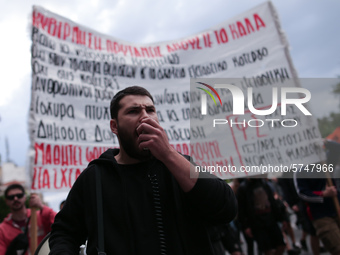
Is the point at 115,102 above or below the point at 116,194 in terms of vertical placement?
above

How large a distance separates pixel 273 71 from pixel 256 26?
703 millimetres

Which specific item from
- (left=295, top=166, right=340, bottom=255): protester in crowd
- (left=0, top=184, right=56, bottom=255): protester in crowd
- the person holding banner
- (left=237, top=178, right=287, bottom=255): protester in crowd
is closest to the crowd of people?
the person holding banner

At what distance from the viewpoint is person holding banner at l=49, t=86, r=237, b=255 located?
1450 mm

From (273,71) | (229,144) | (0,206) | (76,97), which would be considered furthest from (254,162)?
(0,206)

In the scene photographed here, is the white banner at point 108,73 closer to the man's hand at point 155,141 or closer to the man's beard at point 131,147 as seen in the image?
the man's beard at point 131,147

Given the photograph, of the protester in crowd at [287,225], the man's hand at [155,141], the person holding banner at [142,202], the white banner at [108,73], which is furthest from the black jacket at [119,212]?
the protester in crowd at [287,225]

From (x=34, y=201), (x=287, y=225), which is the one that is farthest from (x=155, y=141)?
(x=287, y=225)

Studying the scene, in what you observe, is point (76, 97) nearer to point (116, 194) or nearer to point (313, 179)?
point (116, 194)

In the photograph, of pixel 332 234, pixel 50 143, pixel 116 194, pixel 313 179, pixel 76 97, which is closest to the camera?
pixel 116 194

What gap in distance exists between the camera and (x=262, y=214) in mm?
5500

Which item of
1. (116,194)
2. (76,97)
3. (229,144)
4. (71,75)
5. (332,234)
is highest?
(71,75)

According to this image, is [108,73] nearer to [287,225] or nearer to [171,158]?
[171,158]

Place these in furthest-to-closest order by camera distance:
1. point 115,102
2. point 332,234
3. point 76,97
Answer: point 332,234
point 76,97
point 115,102

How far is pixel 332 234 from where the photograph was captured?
13.9 ft
